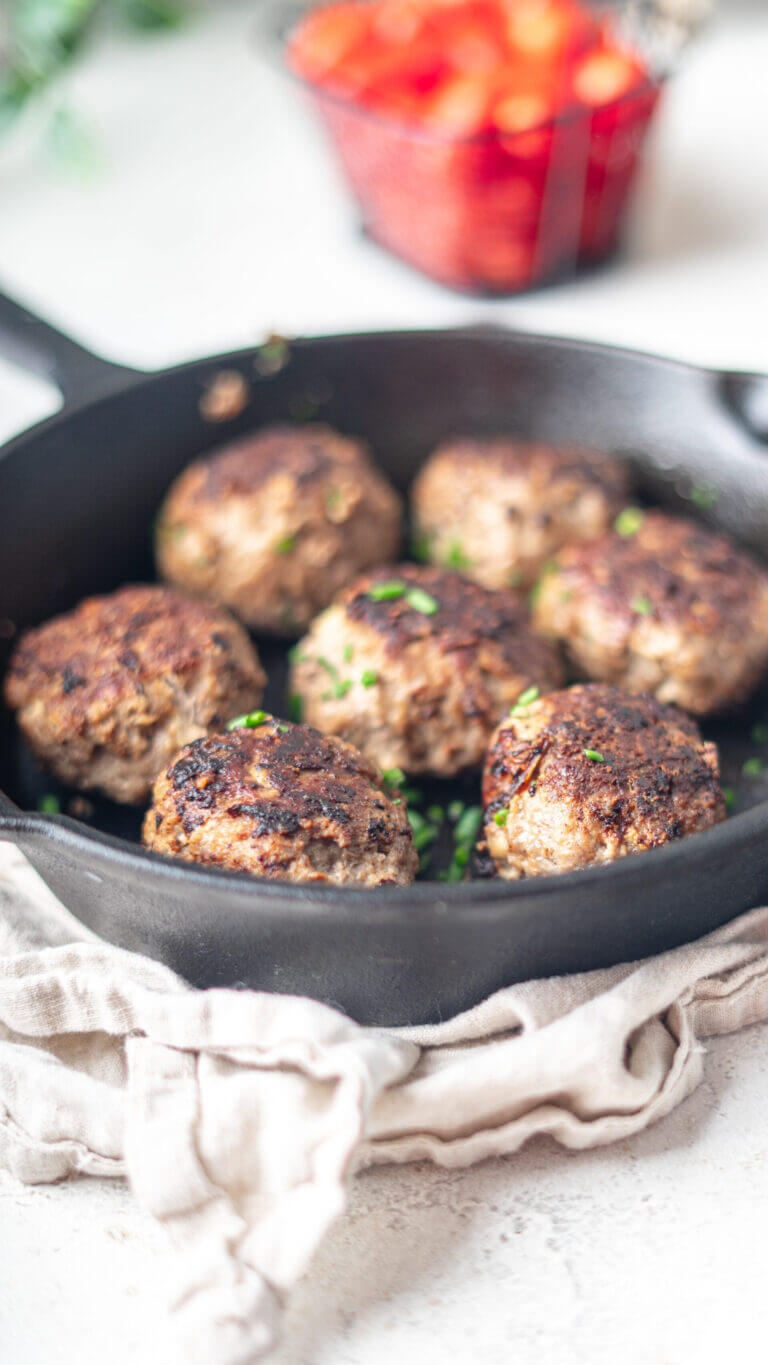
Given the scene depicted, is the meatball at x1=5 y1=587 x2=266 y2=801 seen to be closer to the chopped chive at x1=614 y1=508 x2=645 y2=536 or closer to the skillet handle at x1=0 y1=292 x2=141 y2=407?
the skillet handle at x1=0 y1=292 x2=141 y2=407

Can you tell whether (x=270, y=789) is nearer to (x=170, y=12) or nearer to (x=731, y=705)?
(x=731, y=705)

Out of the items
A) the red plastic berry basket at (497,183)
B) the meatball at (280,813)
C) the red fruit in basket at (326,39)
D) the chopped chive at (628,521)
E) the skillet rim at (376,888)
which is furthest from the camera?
the red fruit in basket at (326,39)

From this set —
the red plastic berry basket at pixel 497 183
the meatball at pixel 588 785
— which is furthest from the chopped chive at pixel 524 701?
the red plastic berry basket at pixel 497 183

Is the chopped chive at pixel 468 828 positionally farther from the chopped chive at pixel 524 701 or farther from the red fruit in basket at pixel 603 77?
the red fruit in basket at pixel 603 77

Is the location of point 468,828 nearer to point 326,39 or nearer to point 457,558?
point 457,558

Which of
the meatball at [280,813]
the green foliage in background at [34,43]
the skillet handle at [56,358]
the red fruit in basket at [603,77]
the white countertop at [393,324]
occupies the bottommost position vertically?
the white countertop at [393,324]

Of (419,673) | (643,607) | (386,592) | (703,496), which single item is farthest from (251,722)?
(703,496)
